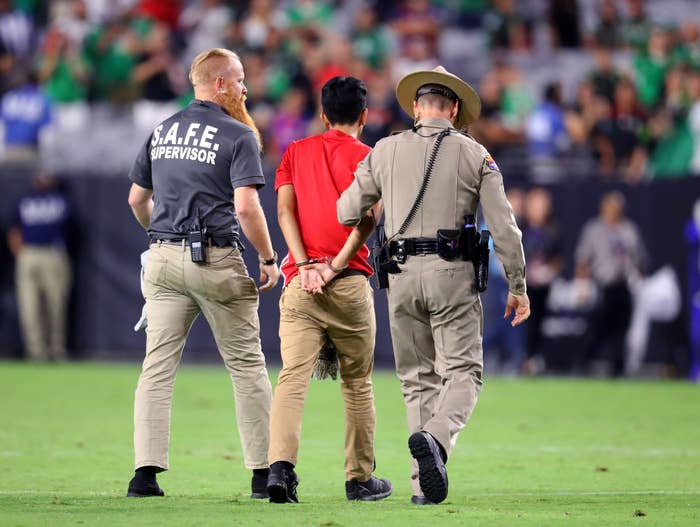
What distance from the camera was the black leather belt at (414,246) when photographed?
25.3 ft

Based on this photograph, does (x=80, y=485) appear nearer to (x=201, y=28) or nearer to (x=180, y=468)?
(x=180, y=468)

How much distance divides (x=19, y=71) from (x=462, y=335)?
16635mm

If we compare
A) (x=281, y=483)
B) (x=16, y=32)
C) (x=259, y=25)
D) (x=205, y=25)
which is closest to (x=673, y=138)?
(x=259, y=25)

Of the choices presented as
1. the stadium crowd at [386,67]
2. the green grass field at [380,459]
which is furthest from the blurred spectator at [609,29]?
the green grass field at [380,459]

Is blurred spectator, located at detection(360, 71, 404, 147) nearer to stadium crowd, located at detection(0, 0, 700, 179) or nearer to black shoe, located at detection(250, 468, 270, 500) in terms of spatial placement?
stadium crowd, located at detection(0, 0, 700, 179)

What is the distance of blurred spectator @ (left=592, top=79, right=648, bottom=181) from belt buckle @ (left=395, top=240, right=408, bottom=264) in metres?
11.7

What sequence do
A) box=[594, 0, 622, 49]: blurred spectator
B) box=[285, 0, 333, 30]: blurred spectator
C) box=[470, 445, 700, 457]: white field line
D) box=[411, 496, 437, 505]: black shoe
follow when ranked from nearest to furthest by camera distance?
box=[411, 496, 437, 505]: black shoe
box=[470, 445, 700, 457]: white field line
box=[594, 0, 622, 49]: blurred spectator
box=[285, 0, 333, 30]: blurred spectator

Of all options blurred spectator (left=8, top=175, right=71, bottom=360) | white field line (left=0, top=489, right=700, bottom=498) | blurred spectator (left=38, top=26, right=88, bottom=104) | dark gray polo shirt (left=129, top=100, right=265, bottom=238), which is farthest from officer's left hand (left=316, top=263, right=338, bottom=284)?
blurred spectator (left=38, top=26, right=88, bottom=104)

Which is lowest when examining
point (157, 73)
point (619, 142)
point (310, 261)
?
point (310, 261)

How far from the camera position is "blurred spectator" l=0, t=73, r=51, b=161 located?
20.8m

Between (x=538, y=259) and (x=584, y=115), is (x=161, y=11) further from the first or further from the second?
(x=538, y=259)

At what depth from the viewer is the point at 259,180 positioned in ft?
25.7

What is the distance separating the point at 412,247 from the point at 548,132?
12212mm

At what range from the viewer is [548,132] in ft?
64.3
